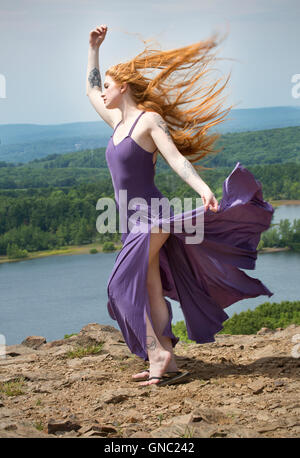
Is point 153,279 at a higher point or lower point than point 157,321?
higher

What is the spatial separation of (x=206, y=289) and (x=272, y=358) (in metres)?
0.57

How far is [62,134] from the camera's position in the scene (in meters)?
16.4

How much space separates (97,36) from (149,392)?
6.34 ft

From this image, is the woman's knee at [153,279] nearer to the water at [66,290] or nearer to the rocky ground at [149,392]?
the rocky ground at [149,392]

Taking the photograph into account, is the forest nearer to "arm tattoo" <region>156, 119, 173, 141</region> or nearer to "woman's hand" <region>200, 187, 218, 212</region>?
"arm tattoo" <region>156, 119, 173, 141</region>

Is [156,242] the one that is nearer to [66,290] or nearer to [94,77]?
[94,77]

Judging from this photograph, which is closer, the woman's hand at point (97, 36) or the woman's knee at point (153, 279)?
the woman's knee at point (153, 279)

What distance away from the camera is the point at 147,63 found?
3688 millimetres

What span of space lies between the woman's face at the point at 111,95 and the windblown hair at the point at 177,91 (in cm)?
3

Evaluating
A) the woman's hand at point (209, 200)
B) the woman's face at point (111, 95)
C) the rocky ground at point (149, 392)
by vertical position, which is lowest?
the rocky ground at point (149, 392)

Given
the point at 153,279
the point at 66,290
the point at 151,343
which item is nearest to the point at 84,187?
the point at 66,290

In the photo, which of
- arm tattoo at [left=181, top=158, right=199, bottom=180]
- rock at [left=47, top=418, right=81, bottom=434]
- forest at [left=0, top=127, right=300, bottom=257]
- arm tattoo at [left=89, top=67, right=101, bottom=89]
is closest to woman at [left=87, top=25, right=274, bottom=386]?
arm tattoo at [left=181, top=158, right=199, bottom=180]

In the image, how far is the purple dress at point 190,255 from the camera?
11.4 ft

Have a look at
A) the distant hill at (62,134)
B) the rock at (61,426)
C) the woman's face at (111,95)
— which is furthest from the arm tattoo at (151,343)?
the distant hill at (62,134)
